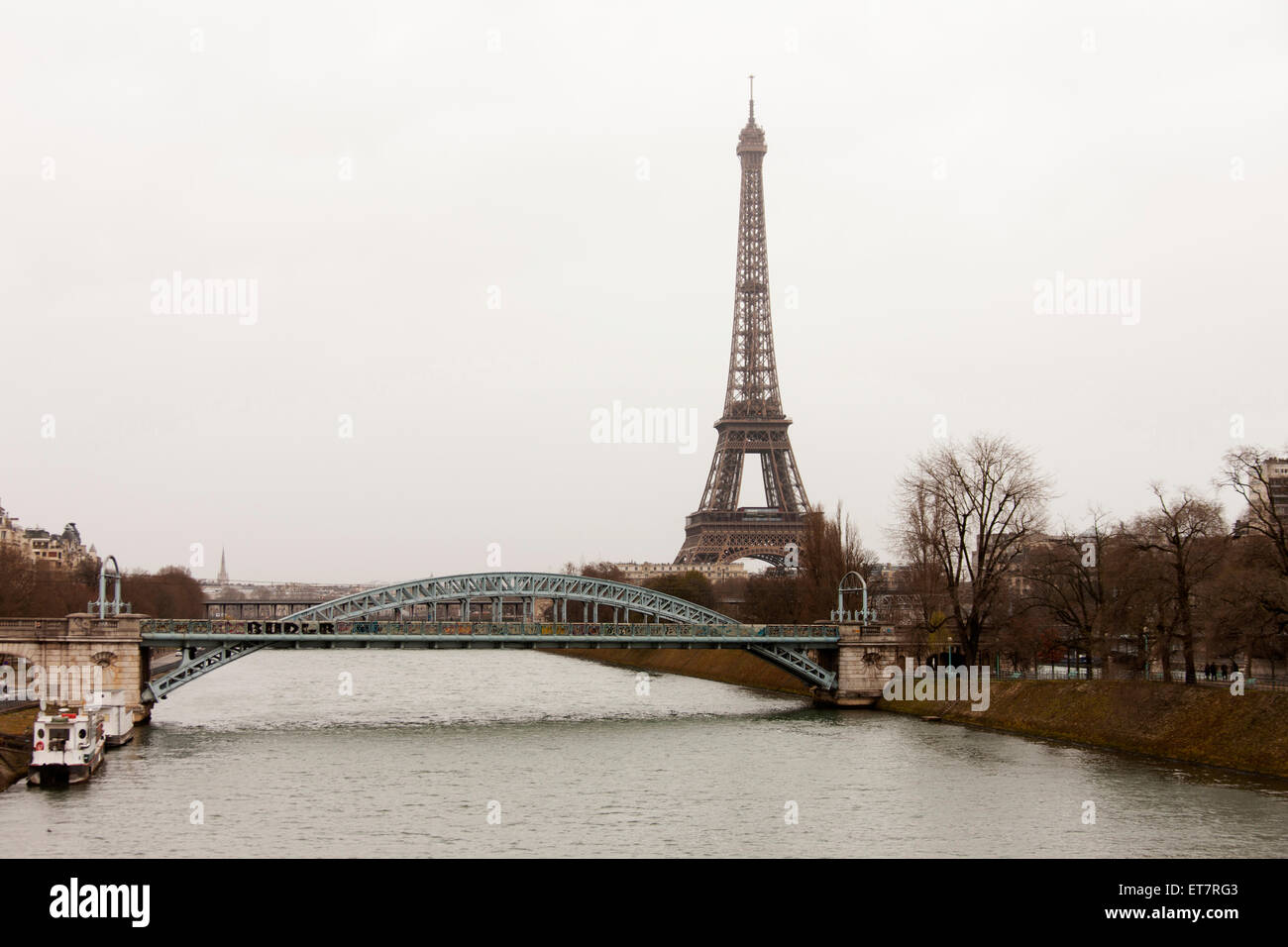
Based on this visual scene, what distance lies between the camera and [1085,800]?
34.5m

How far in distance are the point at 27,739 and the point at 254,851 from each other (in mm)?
16221

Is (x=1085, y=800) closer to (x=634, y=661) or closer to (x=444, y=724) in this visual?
(x=444, y=724)

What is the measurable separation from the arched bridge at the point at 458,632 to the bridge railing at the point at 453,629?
5 centimetres

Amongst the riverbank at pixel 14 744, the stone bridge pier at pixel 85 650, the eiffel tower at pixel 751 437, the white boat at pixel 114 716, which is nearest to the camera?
the riverbank at pixel 14 744

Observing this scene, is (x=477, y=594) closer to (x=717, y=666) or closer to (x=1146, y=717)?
(x=717, y=666)

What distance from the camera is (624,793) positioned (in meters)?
36.4

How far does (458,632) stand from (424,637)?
3049 mm

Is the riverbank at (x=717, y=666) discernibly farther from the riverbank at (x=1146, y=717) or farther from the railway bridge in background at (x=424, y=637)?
the riverbank at (x=1146, y=717)

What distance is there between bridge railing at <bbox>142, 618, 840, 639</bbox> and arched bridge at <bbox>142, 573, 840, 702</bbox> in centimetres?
5

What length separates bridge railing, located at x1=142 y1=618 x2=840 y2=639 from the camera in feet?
185

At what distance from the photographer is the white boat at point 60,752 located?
3638cm

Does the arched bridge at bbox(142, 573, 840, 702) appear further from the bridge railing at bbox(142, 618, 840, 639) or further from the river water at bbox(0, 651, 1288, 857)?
the river water at bbox(0, 651, 1288, 857)
